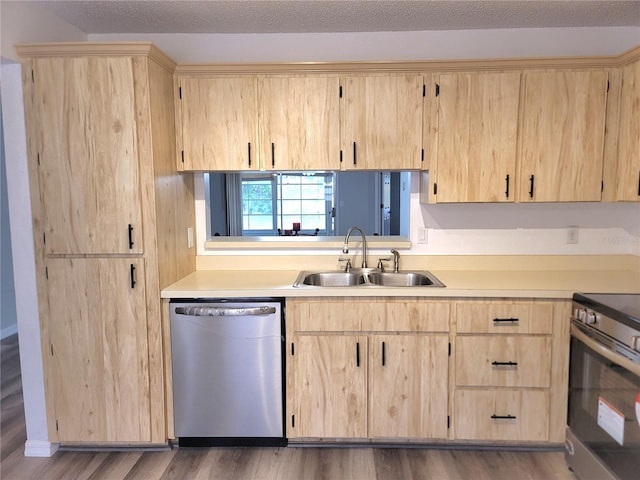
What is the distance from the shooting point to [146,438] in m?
2.32

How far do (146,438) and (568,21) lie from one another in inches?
134

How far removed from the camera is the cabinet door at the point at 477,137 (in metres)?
A: 2.40

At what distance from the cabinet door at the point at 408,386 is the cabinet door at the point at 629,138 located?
1.31 meters

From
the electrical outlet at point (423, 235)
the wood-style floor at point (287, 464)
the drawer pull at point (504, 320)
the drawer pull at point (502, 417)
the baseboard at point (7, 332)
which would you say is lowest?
the wood-style floor at point (287, 464)

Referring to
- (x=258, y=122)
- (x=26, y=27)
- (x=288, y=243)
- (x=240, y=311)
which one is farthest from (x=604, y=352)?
(x=26, y=27)

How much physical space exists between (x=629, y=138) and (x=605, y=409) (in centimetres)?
146

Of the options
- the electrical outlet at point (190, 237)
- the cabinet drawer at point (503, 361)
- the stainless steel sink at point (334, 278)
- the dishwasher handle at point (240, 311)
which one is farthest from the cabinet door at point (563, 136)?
the electrical outlet at point (190, 237)

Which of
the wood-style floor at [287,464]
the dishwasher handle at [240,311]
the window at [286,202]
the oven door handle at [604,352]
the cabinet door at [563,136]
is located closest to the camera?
the oven door handle at [604,352]

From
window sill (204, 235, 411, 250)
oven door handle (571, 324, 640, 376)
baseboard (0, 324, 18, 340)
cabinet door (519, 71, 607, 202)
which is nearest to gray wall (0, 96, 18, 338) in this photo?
baseboard (0, 324, 18, 340)

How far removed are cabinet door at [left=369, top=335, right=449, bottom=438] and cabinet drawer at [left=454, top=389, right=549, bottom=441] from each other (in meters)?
0.10

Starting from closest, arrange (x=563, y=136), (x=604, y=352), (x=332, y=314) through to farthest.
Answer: (x=604, y=352) < (x=332, y=314) < (x=563, y=136)

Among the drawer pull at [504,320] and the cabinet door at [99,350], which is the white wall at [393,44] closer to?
the cabinet door at [99,350]

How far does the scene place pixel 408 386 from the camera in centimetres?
230

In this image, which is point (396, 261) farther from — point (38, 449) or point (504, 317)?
point (38, 449)
